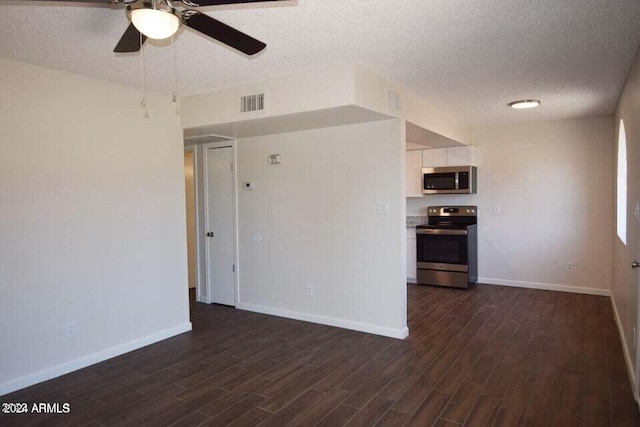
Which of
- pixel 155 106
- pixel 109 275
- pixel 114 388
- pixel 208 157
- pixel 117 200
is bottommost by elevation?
pixel 114 388

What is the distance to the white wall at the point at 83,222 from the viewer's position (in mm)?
2943

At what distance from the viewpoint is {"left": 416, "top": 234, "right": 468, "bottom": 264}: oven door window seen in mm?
5754

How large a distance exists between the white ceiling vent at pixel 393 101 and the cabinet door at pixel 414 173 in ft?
8.89

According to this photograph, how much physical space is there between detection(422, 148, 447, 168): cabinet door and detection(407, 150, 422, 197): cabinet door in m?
0.08

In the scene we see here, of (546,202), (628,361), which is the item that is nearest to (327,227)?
(628,361)

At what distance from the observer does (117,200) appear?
357 centimetres

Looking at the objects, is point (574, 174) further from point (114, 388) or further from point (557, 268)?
point (114, 388)

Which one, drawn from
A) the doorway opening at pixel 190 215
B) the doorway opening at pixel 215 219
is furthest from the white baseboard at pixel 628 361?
the doorway opening at pixel 190 215

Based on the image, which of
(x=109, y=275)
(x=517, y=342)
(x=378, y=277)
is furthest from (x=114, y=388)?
(x=517, y=342)

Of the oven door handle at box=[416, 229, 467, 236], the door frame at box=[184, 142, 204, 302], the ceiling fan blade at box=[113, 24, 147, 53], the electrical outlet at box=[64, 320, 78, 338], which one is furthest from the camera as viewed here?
the oven door handle at box=[416, 229, 467, 236]

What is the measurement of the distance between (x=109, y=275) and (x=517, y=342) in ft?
12.1

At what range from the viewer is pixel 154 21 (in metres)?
1.71

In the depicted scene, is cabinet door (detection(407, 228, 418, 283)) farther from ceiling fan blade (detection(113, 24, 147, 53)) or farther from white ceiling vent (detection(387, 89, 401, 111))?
ceiling fan blade (detection(113, 24, 147, 53))

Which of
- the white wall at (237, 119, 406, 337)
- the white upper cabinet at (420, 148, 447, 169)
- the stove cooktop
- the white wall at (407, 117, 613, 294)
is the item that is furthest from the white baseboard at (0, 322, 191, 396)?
the white wall at (407, 117, 613, 294)
